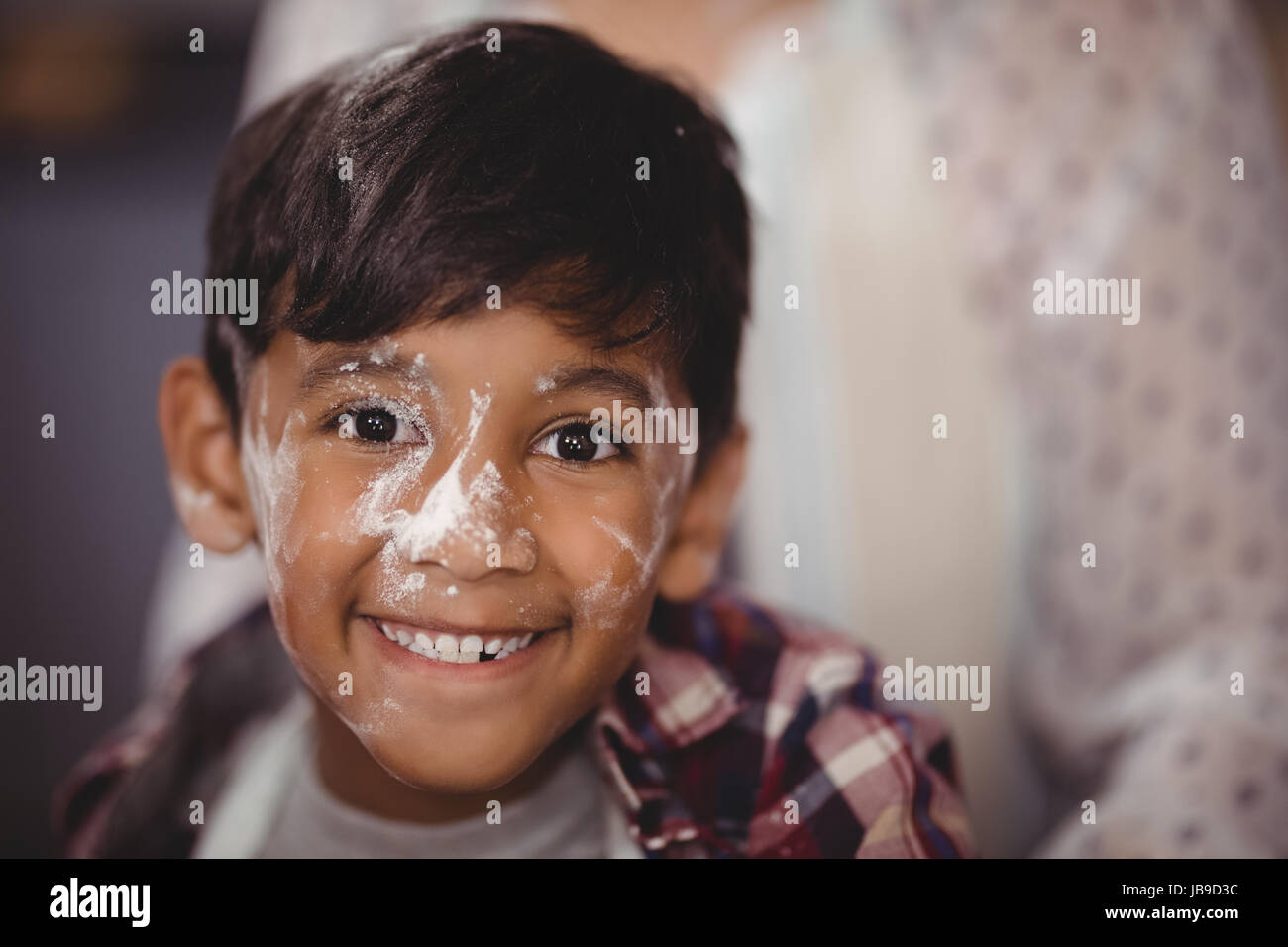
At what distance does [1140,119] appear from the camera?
3.19ft

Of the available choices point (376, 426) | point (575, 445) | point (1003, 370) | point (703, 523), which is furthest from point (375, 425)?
point (1003, 370)

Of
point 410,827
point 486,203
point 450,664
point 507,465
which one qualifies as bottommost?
point 410,827

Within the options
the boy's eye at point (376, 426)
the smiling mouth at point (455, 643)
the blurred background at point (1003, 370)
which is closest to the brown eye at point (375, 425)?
the boy's eye at point (376, 426)

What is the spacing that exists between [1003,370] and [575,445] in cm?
64

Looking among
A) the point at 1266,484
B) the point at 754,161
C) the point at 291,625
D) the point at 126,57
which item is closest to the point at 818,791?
the point at 291,625

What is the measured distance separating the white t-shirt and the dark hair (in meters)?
0.27

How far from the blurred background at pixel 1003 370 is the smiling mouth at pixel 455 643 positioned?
1.62 ft

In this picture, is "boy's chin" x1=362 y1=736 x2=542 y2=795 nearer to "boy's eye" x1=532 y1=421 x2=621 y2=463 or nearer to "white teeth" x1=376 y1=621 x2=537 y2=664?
"white teeth" x1=376 y1=621 x2=537 y2=664

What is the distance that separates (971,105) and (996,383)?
30cm

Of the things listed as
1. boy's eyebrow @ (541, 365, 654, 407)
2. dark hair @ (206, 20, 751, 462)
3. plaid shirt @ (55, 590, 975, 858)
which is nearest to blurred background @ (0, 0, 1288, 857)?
plaid shirt @ (55, 590, 975, 858)

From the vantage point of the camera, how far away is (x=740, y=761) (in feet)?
2.06

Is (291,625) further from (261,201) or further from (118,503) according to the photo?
(118,503)

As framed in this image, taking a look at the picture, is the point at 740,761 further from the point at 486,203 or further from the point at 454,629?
the point at 486,203

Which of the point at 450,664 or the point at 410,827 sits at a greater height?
the point at 450,664
